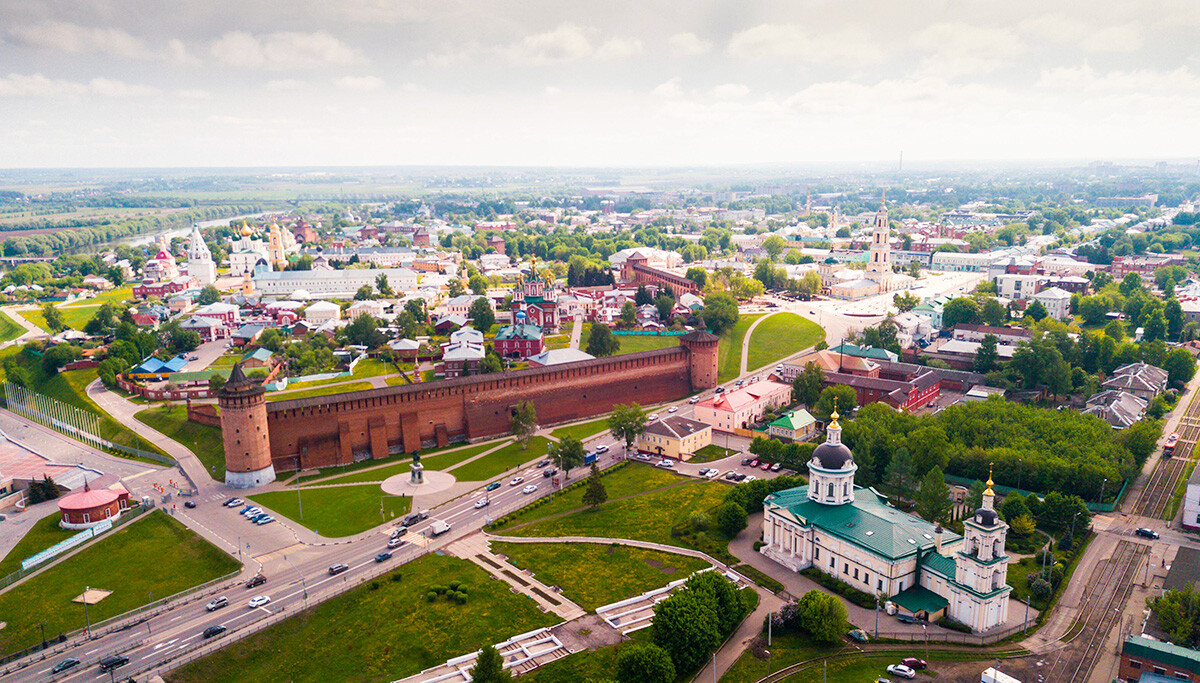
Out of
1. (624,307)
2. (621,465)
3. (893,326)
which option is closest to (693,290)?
(624,307)

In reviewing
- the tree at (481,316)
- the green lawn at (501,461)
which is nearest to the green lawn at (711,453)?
the green lawn at (501,461)

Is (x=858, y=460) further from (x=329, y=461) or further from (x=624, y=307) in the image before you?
(x=624, y=307)

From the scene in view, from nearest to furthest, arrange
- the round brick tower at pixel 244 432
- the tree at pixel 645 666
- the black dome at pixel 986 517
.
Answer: the tree at pixel 645 666, the black dome at pixel 986 517, the round brick tower at pixel 244 432

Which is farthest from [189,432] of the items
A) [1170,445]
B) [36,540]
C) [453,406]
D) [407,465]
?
[1170,445]

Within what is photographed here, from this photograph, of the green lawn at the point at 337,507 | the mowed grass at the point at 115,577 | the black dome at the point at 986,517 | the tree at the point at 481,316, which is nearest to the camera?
the black dome at the point at 986,517

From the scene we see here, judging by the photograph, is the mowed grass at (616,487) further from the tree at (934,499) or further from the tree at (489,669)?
the tree at (489,669)

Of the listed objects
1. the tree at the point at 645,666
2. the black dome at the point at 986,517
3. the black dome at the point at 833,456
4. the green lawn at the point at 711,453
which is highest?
the black dome at the point at 833,456

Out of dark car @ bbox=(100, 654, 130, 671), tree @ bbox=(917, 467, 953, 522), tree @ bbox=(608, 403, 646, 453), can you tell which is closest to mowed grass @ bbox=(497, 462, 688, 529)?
tree @ bbox=(608, 403, 646, 453)

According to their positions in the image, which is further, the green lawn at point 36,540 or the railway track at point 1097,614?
the green lawn at point 36,540
